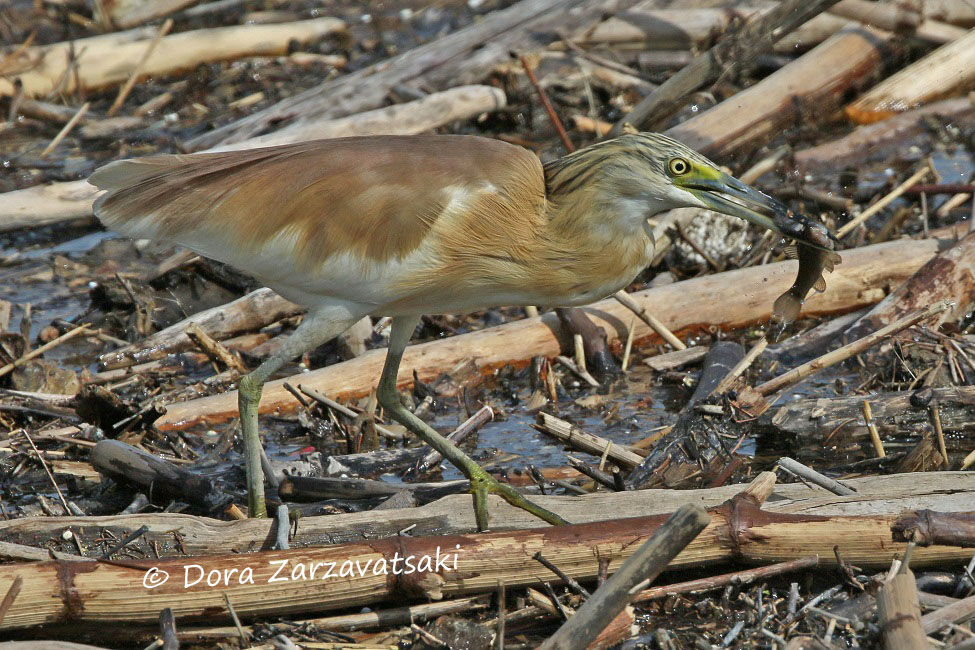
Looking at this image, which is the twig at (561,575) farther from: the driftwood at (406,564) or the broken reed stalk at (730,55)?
the broken reed stalk at (730,55)

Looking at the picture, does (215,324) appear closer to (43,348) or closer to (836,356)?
(43,348)

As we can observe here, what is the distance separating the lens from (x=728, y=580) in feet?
12.3

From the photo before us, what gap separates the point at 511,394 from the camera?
5984 millimetres

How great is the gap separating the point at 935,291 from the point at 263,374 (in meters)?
3.37

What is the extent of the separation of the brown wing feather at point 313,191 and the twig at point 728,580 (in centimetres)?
152

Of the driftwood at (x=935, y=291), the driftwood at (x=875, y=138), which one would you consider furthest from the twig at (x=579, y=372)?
the driftwood at (x=875, y=138)

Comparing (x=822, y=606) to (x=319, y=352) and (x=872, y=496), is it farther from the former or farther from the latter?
(x=319, y=352)

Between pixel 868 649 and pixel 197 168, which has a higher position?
pixel 197 168

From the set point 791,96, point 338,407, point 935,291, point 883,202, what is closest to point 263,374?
point 338,407

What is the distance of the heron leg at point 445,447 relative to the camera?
4234mm

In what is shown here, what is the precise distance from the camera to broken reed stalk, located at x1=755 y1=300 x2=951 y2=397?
4875 mm

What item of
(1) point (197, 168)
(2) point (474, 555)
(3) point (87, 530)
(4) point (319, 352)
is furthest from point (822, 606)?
(4) point (319, 352)

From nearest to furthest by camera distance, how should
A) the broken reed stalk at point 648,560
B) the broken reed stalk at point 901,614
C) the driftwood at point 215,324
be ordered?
the broken reed stalk at point 648,560
the broken reed stalk at point 901,614
the driftwood at point 215,324

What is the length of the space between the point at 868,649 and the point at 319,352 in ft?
11.9
